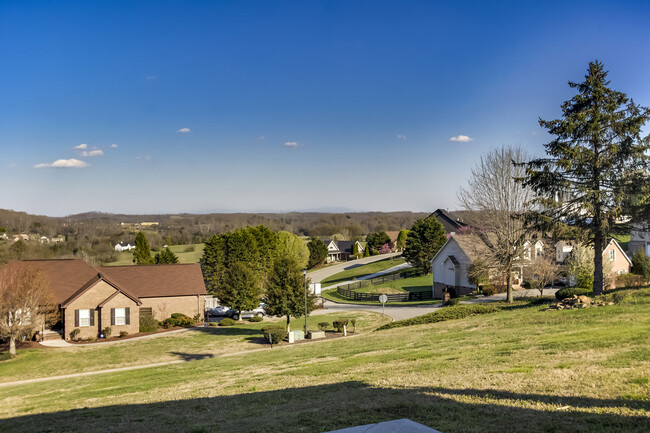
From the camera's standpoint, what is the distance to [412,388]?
1163 centimetres

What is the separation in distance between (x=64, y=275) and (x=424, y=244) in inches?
1938

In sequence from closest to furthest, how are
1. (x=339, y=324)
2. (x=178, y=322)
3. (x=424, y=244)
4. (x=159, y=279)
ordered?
(x=339, y=324) → (x=178, y=322) → (x=159, y=279) → (x=424, y=244)

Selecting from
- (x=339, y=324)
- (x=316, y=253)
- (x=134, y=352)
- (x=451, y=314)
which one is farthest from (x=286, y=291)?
(x=316, y=253)

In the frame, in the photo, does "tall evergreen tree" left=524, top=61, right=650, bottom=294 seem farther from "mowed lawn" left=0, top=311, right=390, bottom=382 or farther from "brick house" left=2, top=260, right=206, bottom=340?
"brick house" left=2, top=260, right=206, bottom=340

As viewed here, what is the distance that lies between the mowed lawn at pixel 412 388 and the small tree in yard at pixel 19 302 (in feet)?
30.8

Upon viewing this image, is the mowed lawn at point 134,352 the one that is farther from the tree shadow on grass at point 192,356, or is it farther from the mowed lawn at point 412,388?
the mowed lawn at point 412,388

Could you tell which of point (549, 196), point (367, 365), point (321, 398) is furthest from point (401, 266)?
point (321, 398)

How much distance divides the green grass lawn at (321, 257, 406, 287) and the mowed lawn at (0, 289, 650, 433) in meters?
56.1

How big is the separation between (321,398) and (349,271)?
76.0m

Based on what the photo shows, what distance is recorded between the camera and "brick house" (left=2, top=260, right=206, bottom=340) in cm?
3647

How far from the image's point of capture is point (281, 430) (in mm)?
8758

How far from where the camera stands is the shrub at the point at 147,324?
1512 inches

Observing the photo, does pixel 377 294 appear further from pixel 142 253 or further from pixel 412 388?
pixel 412 388

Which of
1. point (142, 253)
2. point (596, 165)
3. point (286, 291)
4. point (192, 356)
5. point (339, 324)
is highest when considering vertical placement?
point (596, 165)
